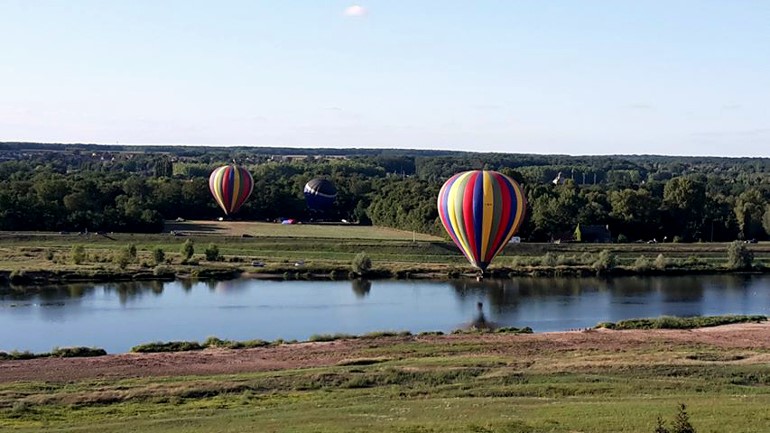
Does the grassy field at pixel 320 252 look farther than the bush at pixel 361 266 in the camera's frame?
Yes

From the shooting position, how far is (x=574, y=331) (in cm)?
3491

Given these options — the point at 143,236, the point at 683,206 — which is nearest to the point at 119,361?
the point at 143,236

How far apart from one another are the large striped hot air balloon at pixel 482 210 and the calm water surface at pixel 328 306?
7.80 feet

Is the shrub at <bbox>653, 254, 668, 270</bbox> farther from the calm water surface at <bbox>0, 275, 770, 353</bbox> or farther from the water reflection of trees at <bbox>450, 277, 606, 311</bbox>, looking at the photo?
the water reflection of trees at <bbox>450, 277, 606, 311</bbox>

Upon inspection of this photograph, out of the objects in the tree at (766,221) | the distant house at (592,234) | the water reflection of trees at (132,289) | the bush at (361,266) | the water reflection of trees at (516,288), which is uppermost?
the tree at (766,221)

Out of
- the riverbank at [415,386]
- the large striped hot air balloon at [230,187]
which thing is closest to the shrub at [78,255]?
the large striped hot air balloon at [230,187]

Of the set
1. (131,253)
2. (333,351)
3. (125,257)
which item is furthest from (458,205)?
(131,253)

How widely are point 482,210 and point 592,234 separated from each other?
2602cm

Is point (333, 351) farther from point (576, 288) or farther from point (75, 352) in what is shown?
point (576, 288)

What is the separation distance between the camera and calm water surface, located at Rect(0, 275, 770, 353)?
119ft

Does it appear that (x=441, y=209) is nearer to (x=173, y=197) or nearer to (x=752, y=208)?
(x=752, y=208)

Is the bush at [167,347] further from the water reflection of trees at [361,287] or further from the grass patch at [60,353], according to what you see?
the water reflection of trees at [361,287]

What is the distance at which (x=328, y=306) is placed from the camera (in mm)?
42500

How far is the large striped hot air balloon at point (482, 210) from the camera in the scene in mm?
44562
